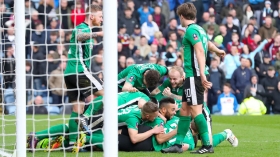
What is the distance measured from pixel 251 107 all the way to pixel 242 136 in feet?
22.6

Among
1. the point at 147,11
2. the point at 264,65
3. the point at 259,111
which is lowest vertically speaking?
the point at 259,111

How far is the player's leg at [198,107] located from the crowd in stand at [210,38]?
945 cm

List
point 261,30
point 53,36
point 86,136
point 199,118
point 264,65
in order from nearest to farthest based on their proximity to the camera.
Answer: point 199,118, point 86,136, point 53,36, point 264,65, point 261,30

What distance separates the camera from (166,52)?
68.0 feet

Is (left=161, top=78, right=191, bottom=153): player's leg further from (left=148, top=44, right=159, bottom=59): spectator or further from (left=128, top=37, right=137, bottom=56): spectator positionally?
(left=128, top=37, right=137, bottom=56): spectator

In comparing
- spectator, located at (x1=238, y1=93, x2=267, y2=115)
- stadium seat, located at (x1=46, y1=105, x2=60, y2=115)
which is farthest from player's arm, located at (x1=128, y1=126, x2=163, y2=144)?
stadium seat, located at (x1=46, y1=105, x2=60, y2=115)

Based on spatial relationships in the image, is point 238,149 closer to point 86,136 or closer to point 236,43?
point 86,136

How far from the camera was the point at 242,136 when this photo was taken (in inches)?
472

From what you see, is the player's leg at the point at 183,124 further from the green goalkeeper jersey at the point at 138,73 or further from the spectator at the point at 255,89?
the spectator at the point at 255,89

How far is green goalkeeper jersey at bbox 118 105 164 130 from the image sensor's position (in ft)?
30.9

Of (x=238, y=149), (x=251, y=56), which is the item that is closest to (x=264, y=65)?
(x=251, y=56)

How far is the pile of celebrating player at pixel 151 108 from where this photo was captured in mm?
8938

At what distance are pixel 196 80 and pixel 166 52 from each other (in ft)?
38.7

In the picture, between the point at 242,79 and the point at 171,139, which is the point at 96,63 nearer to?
the point at 242,79
